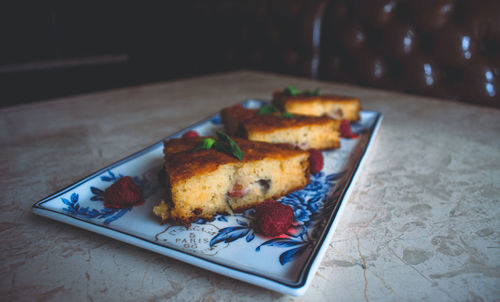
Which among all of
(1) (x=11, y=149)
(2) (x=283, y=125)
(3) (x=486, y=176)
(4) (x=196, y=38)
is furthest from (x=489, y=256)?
(4) (x=196, y=38)

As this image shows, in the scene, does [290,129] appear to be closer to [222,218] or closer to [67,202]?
[222,218]

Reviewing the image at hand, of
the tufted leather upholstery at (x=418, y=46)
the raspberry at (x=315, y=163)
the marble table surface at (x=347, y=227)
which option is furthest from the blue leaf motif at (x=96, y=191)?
the tufted leather upholstery at (x=418, y=46)

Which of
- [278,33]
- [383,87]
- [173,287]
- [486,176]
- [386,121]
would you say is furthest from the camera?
[278,33]

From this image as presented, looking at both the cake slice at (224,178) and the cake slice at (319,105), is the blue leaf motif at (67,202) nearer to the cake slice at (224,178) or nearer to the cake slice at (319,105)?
the cake slice at (224,178)

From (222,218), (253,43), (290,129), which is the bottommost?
(222,218)

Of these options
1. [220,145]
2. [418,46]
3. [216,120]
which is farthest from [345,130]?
[418,46]

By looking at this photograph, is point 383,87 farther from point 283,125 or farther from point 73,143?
point 73,143

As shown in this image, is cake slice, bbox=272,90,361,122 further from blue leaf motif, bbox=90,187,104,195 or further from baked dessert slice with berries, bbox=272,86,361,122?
blue leaf motif, bbox=90,187,104,195
